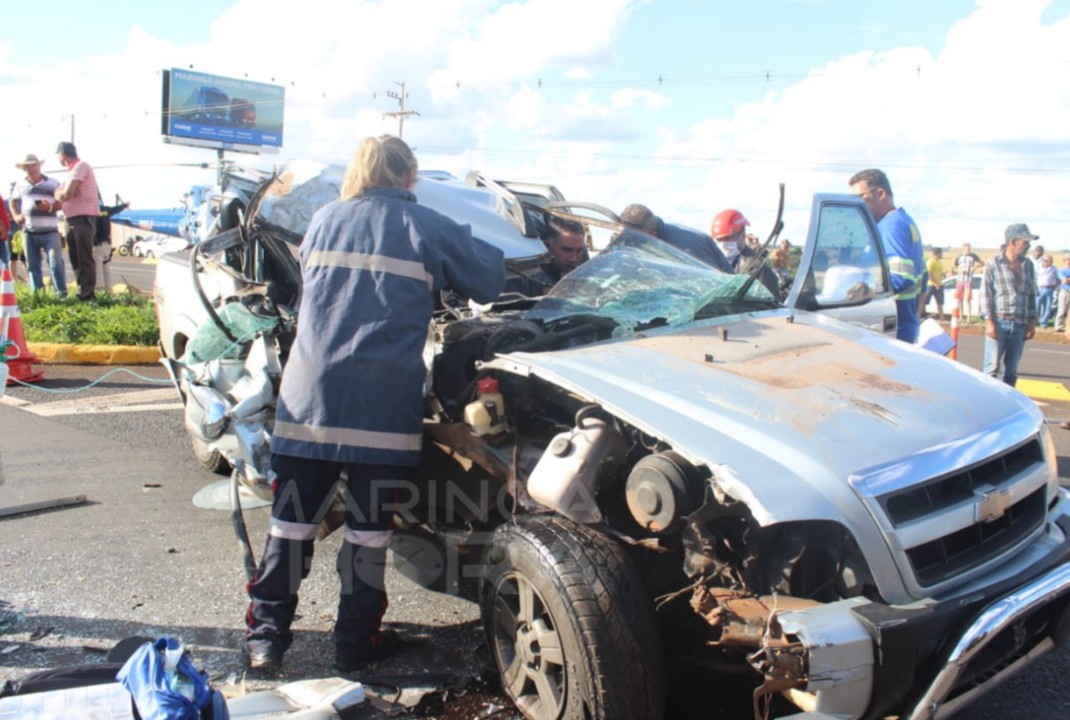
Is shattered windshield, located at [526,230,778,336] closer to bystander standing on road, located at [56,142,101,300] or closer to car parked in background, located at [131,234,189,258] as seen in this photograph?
bystander standing on road, located at [56,142,101,300]

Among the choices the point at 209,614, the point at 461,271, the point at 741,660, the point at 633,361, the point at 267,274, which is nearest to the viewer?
the point at 741,660

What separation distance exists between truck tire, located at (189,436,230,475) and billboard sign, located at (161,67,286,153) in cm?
3749

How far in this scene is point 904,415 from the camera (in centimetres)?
280

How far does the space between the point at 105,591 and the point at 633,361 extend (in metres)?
2.52

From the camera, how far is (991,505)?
2.66 m

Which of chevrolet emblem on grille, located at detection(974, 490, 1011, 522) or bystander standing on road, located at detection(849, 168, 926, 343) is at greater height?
bystander standing on road, located at detection(849, 168, 926, 343)

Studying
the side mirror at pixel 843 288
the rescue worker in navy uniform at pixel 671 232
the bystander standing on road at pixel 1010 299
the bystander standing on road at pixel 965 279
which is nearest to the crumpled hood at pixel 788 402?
the side mirror at pixel 843 288

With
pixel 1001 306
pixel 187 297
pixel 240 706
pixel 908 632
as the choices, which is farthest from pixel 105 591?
pixel 1001 306

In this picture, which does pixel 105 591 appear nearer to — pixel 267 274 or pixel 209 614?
pixel 209 614

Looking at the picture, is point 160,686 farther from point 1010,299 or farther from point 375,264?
point 1010,299

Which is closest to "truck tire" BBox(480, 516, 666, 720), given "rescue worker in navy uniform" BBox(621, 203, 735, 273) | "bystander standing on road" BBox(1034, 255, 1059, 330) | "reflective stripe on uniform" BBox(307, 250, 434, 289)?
"reflective stripe on uniform" BBox(307, 250, 434, 289)

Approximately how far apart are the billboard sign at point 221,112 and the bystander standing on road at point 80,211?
30992 mm

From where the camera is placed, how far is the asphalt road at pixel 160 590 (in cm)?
326

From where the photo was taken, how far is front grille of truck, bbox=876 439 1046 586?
2.49 m
